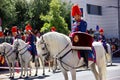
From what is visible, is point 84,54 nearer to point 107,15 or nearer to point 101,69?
point 101,69

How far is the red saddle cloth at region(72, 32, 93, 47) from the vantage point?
10977 mm

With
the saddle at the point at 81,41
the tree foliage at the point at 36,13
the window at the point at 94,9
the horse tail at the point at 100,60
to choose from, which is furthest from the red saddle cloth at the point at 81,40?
the window at the point at 94,9

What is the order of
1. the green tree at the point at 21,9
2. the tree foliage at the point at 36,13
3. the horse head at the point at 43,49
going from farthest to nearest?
1. the green tree at the point at 21,9
2. the tree foliage at the point at 36,13
3. the horse head at the point at 43,49

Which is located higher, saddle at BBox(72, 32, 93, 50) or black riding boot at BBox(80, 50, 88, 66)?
saddle at BBox(72, 32, 93, 50)

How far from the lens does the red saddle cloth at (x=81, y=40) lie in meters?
11.0

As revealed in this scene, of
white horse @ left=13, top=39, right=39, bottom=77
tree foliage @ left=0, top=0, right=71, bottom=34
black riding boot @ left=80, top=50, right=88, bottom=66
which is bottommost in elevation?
white horse @ left=13, top=39, right=39, bottom=77

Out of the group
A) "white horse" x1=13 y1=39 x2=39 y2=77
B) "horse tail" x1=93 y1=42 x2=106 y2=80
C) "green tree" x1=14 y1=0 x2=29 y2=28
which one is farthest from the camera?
"green tree" x1=14 y1=0 x2=29 y2=28

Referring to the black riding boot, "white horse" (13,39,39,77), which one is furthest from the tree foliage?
the black riding boot

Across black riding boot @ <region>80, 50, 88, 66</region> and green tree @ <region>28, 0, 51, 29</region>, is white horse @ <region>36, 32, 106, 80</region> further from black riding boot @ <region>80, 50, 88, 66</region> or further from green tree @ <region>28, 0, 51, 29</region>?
green tree @ <region>28, 0, 51, 29</region>

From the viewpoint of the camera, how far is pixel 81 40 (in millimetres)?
11180

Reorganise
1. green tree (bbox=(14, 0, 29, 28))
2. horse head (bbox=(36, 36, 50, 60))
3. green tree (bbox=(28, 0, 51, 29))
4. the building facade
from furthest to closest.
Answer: the building facade, green tree (bbox=(14, 0, 29, 28)), green tree (bbox=(28, 0, 51, 29)), horse head (bbox=(36, 36, 50, 60))

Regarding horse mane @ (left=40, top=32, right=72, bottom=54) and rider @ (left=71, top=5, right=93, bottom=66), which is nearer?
horse mane @ (left=40, top=32, right=72, bottom=54)

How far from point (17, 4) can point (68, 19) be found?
9045 mm

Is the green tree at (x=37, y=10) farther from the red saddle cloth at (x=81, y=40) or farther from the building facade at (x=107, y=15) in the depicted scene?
the red saddle cloth at (x=81, y=40)
